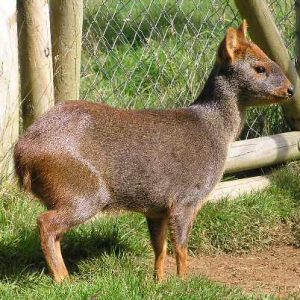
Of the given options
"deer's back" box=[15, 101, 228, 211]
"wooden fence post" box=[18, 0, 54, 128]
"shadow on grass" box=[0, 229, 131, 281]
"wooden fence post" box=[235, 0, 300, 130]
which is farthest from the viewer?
"wooden fence post" box=[235, 0, 300, 130]

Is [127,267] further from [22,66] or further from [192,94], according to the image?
[192,94]

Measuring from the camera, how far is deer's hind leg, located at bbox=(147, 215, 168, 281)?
6.07 meters

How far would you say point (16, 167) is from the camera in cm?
554

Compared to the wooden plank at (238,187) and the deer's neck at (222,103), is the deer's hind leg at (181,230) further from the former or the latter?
the wooden plank at (238,187)

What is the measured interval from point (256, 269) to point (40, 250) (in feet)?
5.22

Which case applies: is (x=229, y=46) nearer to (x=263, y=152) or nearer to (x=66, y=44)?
(x=66, y=44)

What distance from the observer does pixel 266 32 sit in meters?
7.30

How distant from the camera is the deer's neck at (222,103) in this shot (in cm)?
618

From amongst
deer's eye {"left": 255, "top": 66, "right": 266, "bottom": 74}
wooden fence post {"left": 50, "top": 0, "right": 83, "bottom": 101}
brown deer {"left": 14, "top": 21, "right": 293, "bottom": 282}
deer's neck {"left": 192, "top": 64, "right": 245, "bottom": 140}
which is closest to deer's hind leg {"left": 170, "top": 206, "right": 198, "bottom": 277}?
brown deer {"left": 14, "top": 21, "right": 293, "bottom": 282}

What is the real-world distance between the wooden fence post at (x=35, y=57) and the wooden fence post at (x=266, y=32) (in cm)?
171

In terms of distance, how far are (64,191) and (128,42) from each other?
4.84 m

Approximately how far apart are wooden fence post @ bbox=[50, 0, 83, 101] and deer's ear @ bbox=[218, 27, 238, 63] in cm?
112

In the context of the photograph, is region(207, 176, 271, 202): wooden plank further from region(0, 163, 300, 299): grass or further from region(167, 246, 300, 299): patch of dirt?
region(167, 246, 300, 299): patch of dirt

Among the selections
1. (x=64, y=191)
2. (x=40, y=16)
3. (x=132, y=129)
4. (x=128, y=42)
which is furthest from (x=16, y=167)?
(x=128, y=42)
